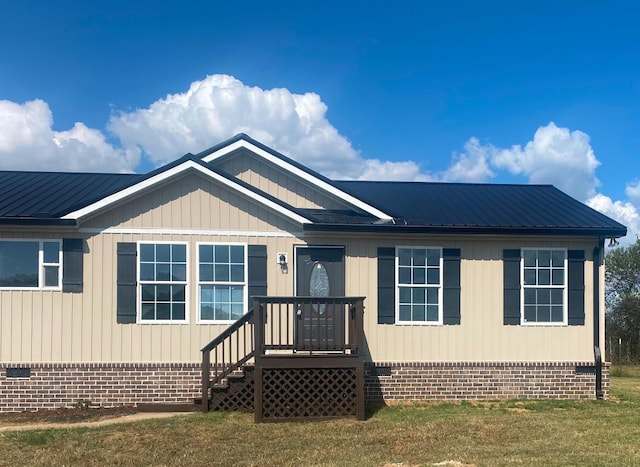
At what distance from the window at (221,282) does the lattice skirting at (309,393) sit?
5.26 ft

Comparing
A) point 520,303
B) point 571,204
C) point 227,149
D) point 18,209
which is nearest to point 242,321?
point 227,149

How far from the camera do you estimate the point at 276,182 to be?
468 inches

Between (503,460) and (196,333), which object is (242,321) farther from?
(503,460)

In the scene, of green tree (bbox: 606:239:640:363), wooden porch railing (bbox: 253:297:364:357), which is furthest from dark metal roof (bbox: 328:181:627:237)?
green tree (bbox: 606:239:640:363)

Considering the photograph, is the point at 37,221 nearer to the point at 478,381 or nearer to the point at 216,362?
the point at 216,362

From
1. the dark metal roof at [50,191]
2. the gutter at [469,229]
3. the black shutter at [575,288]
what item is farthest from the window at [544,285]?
the dark metal roof at [50,191]

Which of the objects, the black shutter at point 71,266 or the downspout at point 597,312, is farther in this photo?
the downspout at point 597,312

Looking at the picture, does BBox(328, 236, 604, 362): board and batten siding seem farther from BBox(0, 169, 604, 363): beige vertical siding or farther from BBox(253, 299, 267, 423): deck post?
BBox(253, 299, 267, 423): deck post

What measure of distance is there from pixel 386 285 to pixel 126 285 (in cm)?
459

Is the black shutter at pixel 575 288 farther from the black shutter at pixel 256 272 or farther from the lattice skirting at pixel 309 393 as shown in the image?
the black shutter at pixel 256 272

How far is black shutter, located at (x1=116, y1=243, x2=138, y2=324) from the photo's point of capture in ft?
34.1

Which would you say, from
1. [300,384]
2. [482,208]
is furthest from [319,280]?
[482,208]

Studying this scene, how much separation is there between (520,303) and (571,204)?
2.75 meters

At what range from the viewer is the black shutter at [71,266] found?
10.3m
